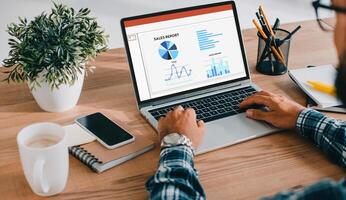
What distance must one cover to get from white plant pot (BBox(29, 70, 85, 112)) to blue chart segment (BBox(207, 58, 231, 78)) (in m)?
0.37

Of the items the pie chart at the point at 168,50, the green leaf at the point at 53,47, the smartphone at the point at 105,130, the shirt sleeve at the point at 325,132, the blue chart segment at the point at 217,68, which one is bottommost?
the shirt sleeve at the point at 325,132

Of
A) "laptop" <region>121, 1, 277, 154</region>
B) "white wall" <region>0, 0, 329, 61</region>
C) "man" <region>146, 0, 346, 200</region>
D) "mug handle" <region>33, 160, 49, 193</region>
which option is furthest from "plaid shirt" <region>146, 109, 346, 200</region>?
"white wall" <region>0, 0, 329, 61</region>

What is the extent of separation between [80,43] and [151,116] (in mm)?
267

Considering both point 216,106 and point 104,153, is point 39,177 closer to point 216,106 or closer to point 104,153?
point 104,153

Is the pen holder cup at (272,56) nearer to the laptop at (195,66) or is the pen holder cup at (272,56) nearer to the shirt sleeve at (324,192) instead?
the laptop at (195,66)

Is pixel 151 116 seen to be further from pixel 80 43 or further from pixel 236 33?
pixel 236 33

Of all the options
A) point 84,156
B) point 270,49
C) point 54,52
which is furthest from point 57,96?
point 270,49

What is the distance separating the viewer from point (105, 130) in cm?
125

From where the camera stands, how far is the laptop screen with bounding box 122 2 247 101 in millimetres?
1385

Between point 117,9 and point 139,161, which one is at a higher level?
point 117,9

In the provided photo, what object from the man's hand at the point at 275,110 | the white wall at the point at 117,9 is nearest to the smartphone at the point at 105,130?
the man's hand at the point at 275,110

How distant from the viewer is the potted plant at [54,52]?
4.16 ft

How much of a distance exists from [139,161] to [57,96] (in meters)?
0.31

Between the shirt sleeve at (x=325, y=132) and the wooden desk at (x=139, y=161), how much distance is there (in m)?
0.02
